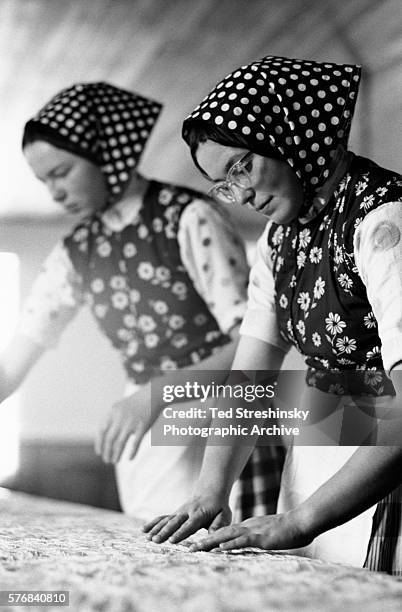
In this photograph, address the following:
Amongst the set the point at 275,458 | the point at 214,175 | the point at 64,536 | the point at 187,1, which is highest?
the point at 187,1

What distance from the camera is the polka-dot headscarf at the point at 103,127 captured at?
1536mm

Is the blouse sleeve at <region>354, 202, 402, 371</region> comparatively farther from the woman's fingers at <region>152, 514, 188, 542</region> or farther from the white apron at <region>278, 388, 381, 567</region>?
the woman's fingers at <region>152, 514, 188, 542</region>

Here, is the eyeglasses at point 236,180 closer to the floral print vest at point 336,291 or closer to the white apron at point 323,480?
the floral print vest at point 336,291

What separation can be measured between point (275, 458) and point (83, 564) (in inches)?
23.0

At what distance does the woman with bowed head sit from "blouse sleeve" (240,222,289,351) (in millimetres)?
200

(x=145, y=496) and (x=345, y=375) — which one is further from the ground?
(x=345, y=375)

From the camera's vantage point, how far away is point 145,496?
1639mm

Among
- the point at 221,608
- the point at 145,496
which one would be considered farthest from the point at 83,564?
the point at 145,496

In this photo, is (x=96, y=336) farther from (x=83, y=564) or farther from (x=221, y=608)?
(x=221, y=608)

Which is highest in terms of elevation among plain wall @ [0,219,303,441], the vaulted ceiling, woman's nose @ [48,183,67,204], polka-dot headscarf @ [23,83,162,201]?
the vaulted ceiling

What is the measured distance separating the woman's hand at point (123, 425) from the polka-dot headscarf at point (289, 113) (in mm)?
521

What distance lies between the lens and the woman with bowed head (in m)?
1.49

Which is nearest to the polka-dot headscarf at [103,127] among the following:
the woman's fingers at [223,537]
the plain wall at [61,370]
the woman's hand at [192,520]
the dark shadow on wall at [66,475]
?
the plain wall at [61,370]

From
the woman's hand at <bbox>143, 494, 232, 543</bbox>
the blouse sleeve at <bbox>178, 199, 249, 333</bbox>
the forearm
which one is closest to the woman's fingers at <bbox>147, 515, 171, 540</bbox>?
the woman's hand at <bbox>143, 494, 232, 543</bbox>
